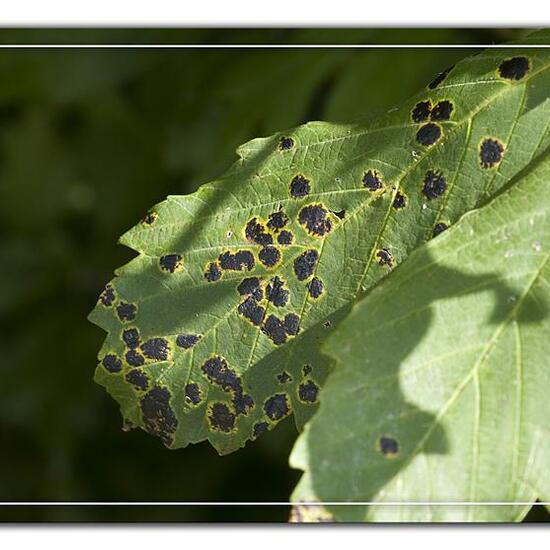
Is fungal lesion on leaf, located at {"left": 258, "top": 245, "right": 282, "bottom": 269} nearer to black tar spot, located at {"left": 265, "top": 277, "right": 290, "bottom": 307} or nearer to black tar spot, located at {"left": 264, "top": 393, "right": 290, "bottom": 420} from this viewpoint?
black tar spot, located at {"left": 265, "top": 277, "right": 290, "bottom": 307}

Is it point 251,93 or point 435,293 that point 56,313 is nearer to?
point 251,93

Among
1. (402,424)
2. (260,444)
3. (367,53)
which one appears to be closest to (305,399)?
(402,424)

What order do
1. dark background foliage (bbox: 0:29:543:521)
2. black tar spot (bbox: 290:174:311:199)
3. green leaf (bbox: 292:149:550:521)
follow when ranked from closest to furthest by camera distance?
1. green leaf (bbox: 292:149:550:521)
2. black tar spot (bbox: 290:174:311:199)
3. dark background foliage (bbox: 0:29:543:521)

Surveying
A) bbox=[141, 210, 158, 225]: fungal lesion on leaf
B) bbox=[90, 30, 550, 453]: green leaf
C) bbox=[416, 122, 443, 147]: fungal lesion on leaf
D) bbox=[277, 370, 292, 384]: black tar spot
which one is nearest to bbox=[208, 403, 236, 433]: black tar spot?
bbox=[90, 30, 550, 453]: green leaf

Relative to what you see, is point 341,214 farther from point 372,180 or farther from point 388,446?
point 388,446

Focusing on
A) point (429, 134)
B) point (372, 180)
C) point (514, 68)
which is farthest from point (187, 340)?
point (514, 68)

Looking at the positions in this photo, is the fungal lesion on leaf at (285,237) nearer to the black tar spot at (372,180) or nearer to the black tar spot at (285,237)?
the black tar spot at (285,237)
